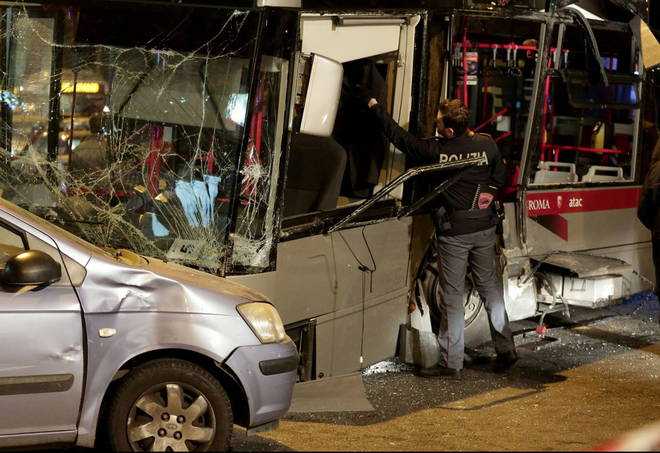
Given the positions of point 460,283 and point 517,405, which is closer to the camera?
point 517,405

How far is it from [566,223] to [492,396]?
2362 millimetres

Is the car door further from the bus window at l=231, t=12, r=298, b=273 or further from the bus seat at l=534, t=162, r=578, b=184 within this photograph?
the bus seat at l=534, t=162, r=578, b=184

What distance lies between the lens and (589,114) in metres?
10.6

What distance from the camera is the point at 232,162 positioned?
7047 mm

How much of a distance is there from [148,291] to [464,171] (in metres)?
3.17

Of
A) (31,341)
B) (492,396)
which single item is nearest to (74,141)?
(31,341)

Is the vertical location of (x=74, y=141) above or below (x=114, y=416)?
above

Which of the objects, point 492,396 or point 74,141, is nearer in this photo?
point 74,141

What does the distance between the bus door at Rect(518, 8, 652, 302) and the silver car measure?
13.4ft

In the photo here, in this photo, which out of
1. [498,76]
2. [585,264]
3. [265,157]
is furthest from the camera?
[498,76]

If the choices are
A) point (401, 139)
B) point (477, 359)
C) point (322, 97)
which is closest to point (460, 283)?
point (477, 359)

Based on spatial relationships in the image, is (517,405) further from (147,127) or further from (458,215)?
(147,127)

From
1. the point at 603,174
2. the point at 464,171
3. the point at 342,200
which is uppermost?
the point at 464,171

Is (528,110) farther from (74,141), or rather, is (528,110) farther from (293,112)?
(74,141)
